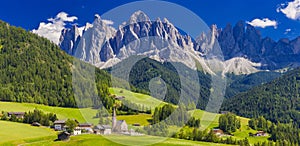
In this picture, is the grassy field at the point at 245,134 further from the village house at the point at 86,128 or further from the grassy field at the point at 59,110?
the village house at the point at 86,128

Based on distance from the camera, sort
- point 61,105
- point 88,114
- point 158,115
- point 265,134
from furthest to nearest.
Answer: point 61,105 → point 265,134 → point 88,114 → point 158,115

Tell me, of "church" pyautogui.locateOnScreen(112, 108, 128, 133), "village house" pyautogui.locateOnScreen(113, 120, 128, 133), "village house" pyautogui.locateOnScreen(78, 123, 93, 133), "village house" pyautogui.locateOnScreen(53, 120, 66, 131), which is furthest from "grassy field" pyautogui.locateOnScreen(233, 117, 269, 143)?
"village house" pyautogui.locateOnScreen(53, 120, 66, 131)

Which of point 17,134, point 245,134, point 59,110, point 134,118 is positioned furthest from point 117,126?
point 245,134

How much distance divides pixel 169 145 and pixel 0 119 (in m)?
66.1

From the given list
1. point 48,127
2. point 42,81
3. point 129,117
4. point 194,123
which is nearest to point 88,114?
point 129,117

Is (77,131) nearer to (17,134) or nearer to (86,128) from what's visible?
(86,128)

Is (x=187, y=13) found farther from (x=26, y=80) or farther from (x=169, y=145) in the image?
(x=26, y=80)

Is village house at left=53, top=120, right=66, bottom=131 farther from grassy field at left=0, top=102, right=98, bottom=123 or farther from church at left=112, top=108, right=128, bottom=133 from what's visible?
church at left=112, top=108, right=128, bottom=133

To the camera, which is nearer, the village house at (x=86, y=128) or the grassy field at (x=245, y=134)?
the village house at (x=86, y=128)

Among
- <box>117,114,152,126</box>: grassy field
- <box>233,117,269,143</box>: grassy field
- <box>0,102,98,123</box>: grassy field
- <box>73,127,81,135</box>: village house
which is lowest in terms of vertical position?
<box>233,117,269,143</box>: grassy field

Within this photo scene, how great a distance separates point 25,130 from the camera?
99.2 meters

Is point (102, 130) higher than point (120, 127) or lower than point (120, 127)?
lower

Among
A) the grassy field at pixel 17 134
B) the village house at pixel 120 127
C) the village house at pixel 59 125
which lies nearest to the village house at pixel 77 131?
the village house at pixel 59 125

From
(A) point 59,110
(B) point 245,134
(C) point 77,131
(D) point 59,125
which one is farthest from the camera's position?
(A) point 59,110
